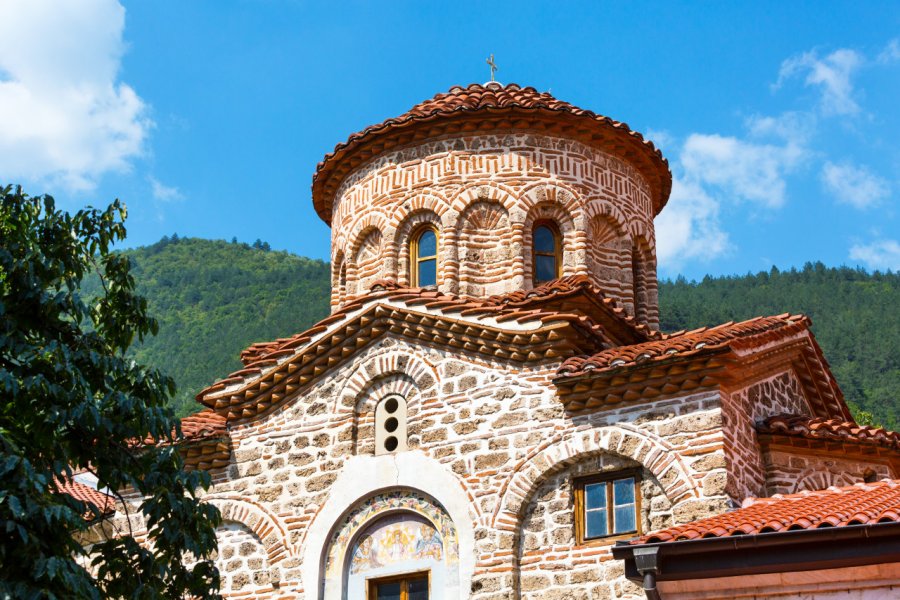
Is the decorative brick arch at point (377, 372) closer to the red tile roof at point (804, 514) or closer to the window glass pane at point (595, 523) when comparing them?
the window glass pane at point (595, 523)

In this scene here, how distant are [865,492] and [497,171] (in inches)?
298

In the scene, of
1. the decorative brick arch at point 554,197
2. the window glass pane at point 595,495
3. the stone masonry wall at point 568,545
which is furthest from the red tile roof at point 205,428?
the decorative brick arch at point 554,197

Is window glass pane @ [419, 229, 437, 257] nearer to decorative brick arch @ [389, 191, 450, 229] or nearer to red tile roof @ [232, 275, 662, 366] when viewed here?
decorative brick arch @ [389, 191, 450, 229]

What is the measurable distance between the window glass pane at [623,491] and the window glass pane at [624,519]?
0.06m

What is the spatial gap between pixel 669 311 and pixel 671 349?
29946 mm

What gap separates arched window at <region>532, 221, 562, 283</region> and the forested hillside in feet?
66.7

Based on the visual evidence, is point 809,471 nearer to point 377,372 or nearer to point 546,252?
point 377,372

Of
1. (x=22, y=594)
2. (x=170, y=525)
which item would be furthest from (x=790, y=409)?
(x=22, y=594)

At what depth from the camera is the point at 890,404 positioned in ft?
120

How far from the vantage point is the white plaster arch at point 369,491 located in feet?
42.4

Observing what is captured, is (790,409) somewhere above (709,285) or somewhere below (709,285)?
below

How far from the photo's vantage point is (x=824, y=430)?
42.8 ft

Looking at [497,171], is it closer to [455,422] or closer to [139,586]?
[455,422]

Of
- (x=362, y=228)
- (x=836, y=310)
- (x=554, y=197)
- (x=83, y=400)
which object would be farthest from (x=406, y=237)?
(x=836, y=310)
